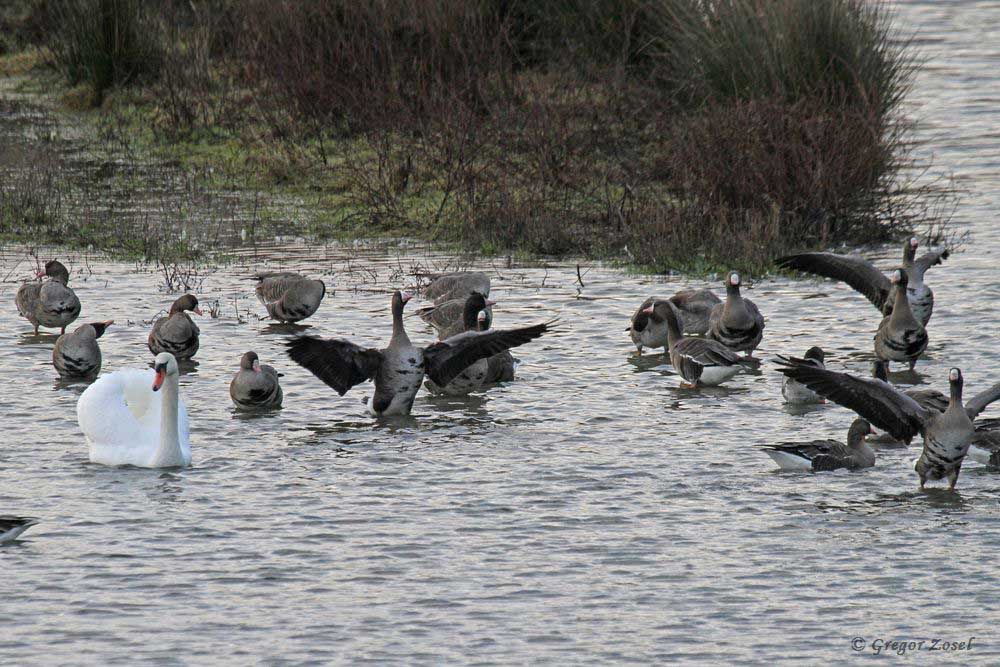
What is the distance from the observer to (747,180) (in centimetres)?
1725

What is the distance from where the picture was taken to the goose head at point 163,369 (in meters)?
10.2

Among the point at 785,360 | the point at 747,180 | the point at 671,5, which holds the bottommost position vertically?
the point at 785,360

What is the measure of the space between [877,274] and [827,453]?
14.5 ft

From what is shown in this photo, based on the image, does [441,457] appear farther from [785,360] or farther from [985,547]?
[985,547]

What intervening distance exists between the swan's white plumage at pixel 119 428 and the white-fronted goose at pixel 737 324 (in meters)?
4.77

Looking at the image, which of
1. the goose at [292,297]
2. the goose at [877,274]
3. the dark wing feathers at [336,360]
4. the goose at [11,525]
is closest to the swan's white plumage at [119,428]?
the dark wing feathers at [336,360]

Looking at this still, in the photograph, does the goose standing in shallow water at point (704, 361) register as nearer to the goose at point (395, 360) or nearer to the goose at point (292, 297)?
the goose at point (395, 360)

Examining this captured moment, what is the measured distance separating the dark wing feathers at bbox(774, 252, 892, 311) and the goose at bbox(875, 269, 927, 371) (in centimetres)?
105

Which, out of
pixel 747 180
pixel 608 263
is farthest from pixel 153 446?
pixel 747 180

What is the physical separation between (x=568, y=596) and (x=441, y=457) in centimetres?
273

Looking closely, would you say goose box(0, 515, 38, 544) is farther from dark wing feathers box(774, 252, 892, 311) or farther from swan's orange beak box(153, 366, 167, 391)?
dark wing feathers box(774, 252, 892, 311)

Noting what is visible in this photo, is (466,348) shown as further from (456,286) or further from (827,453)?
(456,286)

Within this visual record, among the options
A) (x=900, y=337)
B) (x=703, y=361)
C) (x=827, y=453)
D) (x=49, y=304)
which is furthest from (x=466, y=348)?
(x=49, y=304)

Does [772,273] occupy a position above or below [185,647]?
above
